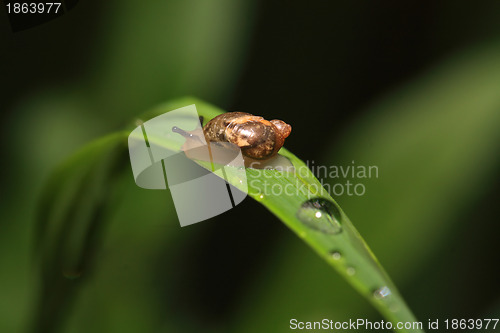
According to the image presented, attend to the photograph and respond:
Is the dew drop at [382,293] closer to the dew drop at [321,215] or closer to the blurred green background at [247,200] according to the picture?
the dew drop at [321,215]

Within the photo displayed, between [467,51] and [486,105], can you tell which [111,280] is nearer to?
[486,105]

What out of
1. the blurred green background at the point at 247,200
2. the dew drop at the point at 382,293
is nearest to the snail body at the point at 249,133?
the blurred green background at the point at 247,200

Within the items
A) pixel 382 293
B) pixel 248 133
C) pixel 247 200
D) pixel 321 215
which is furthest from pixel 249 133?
pixel 382 293

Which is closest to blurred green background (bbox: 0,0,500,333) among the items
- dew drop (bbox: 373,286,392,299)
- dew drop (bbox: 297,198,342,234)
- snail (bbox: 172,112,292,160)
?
snail (bbox: 172,112,292,160)

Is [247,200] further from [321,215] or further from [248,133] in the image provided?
[321,215]

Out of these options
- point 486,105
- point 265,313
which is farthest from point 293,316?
point 486,105
